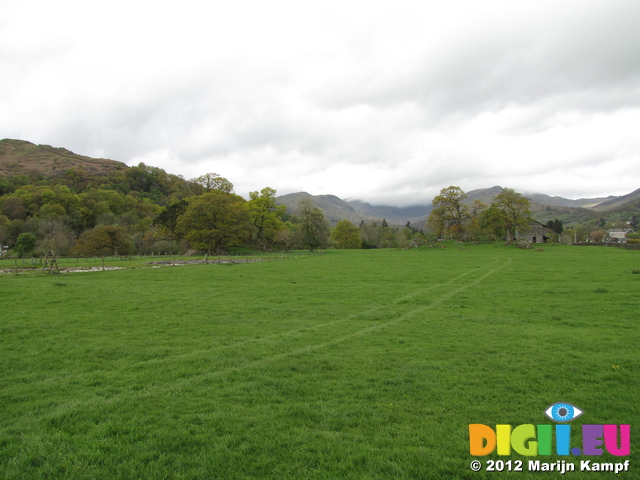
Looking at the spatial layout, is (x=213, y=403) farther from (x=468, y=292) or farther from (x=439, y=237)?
(x=439, y=237)

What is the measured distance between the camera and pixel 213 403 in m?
6.54

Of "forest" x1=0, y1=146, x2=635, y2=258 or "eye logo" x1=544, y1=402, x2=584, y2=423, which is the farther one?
"forest" x1=0, y1=146, x2=635, y2=258

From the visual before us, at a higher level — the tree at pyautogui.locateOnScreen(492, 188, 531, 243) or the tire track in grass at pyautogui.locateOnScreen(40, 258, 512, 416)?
the tree at pyautogui.locateOnScreen(492, 188, 531, 243)

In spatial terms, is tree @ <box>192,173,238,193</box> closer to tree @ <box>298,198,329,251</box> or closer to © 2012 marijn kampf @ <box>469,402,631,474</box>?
tree @ <box>298,198,329,251</box>

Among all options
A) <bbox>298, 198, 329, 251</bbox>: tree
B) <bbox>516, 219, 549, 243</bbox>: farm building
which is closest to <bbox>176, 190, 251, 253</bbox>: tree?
<bbox>298, 198, 329, 251</bbox>: tree

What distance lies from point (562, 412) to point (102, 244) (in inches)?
2794

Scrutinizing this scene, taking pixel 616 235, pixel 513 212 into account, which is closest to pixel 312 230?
pixel 513 212

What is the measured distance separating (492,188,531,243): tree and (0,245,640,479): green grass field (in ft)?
211

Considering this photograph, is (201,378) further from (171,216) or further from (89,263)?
(171,216)

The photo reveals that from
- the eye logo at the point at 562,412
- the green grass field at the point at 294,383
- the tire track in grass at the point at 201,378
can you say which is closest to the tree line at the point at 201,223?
the green grass field at the point at 294,383

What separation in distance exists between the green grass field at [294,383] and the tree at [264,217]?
194 feet

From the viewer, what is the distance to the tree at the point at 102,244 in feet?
200

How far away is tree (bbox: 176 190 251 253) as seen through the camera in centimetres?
6038

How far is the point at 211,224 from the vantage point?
6228 centimetres
